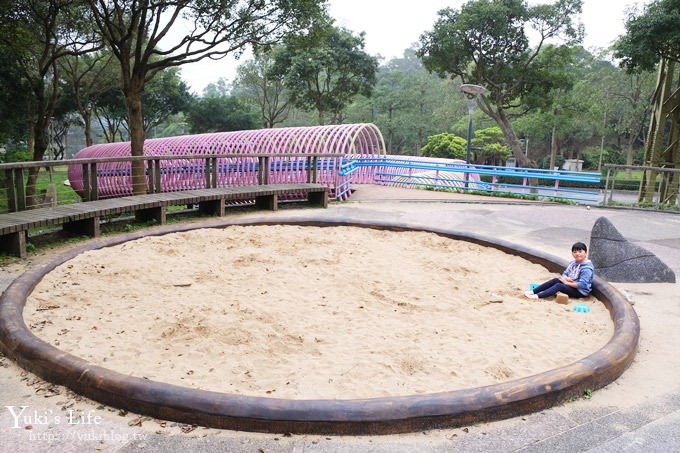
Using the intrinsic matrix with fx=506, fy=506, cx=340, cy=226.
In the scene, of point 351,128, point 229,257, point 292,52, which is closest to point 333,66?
point 292,52

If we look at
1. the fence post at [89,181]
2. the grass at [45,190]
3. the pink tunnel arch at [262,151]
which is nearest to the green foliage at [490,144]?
the pink tunnel arch at [262,151]

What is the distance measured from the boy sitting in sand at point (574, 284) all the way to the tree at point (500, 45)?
20385 millimetres

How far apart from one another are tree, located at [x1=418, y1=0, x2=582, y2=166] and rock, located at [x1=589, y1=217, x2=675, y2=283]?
1921cm

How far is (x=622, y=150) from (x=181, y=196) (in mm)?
43763

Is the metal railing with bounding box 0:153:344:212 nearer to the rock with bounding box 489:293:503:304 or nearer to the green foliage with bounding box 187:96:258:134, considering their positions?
the rock with bounding box 489:293:503:304

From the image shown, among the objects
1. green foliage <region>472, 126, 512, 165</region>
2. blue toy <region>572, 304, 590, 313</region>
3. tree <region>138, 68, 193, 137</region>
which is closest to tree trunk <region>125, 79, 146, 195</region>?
blue toy <region>572, 304, 590, 313</region>

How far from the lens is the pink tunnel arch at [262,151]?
15719 mm

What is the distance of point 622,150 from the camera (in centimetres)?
4316

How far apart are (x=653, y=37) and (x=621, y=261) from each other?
12.3 meters

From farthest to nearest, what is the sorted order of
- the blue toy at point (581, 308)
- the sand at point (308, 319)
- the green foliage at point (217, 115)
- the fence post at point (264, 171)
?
the green foliage at point (217, 115)
the fence post at point (264, 171)
the blue toy at point (581, 308)
the sand at point (308, 319)

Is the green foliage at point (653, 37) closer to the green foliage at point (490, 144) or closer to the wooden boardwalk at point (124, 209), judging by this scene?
the wooden boardwalk at point (124, 209)

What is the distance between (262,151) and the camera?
1777 cm

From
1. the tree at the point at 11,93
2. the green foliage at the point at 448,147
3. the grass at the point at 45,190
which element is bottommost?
the grass at the point at 45,190

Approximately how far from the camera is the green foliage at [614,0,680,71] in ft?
48.6
